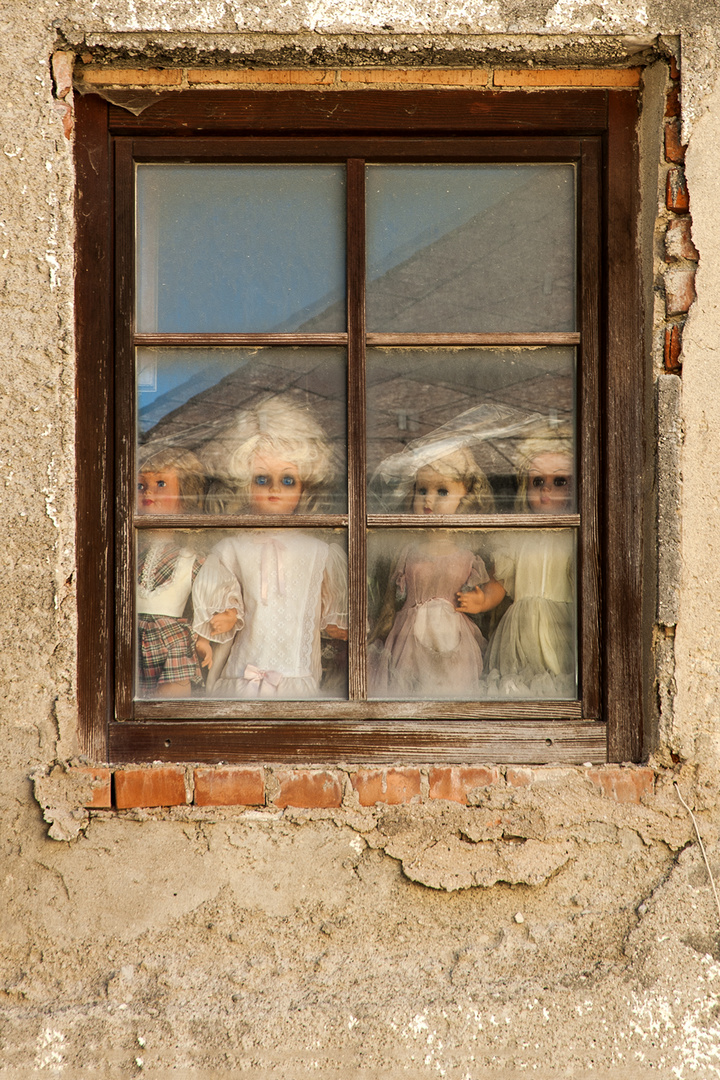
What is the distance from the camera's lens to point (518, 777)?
63.0 inches

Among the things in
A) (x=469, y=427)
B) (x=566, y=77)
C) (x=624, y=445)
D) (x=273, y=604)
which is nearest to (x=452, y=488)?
(x=469, y=427)

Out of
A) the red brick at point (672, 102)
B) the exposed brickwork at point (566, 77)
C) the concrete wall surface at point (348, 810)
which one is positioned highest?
the exposed brickwork at point (566, 77)

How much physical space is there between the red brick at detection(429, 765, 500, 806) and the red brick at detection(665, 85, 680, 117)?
4.82 ft

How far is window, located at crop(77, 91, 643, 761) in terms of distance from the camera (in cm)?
165

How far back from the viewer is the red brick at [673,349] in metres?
1.58

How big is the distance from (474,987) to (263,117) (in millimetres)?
1928

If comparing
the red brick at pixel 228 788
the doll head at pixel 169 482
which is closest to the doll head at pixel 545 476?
the doll head at pixel 169 482

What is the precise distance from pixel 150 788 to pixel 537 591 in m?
0.97

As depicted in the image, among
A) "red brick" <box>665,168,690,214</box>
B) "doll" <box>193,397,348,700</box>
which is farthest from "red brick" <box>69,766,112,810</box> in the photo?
"red brick" <box>665,168,690,214</box>

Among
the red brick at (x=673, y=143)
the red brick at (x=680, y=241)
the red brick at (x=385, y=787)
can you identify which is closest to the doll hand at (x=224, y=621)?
the red brick at (x=385, y=787)

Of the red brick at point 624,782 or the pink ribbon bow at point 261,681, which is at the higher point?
the pink ribbon bow at point 261,681

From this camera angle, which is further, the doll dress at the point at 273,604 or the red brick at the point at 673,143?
the doll dress at the point at 273,604

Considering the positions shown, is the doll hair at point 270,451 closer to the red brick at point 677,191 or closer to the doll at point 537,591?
the doll at point 537,591

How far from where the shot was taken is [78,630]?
1616mm
